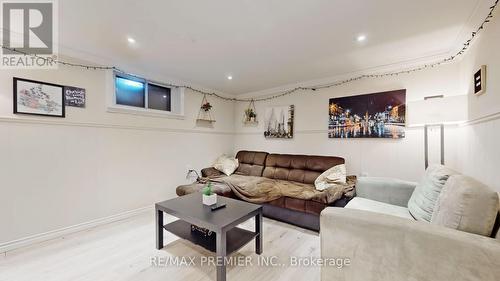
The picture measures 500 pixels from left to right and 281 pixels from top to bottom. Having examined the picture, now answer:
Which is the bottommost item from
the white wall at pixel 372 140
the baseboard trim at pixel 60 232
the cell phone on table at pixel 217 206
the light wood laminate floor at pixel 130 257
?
the light wood laminate floor at pixel 130 257

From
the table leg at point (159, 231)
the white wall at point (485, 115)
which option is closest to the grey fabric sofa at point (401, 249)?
the white wall at point (485, 115)

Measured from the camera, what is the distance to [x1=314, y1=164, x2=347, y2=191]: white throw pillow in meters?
2.88

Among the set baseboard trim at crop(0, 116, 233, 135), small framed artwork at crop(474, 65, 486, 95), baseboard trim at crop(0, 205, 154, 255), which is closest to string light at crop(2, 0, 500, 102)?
small framed artwork at crop(474, 65, 486, 95)

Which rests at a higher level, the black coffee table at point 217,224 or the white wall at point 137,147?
the white wall at point 137,147

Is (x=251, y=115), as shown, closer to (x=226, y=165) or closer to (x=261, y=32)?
(x=226, y=165)

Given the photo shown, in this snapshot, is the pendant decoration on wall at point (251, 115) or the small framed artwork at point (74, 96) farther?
the pendant decoration on wall at point (251, 115)

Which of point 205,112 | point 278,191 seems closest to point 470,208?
point 278,191

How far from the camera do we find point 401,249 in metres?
1.20

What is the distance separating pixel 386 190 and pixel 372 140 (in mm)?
1048

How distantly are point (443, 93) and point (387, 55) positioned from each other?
0.86 meters

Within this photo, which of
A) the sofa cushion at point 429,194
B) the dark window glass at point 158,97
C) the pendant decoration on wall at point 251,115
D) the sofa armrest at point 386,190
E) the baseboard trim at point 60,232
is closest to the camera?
the sofa cushion at point 429,194

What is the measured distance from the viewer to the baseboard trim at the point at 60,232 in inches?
82.0

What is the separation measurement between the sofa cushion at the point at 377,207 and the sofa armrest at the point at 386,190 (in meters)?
0.13

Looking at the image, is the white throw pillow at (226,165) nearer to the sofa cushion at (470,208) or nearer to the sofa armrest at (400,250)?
→ the sofa armrest at (400,250)
